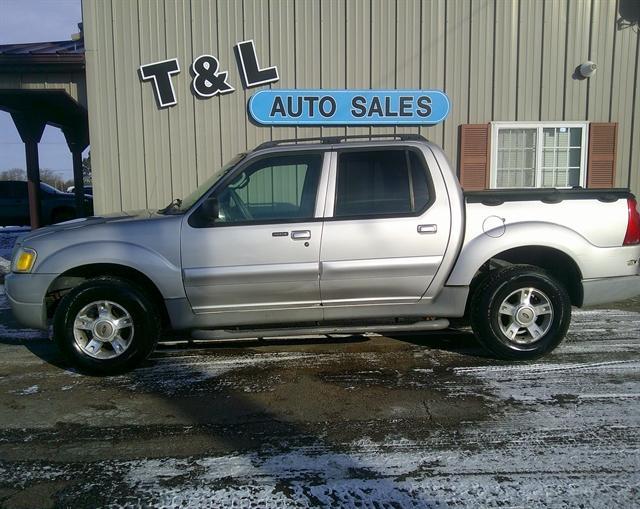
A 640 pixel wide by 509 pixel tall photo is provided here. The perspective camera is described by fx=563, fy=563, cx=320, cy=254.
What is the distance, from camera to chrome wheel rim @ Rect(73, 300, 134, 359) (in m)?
4.47

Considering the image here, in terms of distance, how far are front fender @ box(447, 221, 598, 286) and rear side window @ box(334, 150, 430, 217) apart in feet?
1.80

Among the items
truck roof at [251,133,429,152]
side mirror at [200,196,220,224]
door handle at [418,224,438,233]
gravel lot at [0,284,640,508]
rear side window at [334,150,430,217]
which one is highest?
truck roof at [251,133,429,152]

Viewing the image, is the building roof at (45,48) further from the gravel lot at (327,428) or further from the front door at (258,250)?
the front door at (258,250)

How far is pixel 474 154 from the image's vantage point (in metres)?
9.08

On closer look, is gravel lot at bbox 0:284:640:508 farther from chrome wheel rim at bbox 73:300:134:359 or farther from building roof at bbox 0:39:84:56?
Result: building roof at bbox 0:39:84:56

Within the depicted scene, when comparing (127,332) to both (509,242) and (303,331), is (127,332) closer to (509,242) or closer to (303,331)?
(303,331)

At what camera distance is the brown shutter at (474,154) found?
9016 millimetres

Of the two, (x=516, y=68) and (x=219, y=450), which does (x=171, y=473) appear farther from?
(x=516, y=68)

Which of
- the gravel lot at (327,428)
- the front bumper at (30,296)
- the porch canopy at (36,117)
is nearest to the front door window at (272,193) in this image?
the gravel lot at (327,428)

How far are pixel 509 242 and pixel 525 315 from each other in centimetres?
64

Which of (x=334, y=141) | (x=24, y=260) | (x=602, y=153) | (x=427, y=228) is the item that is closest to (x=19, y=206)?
(x=24, y=260)

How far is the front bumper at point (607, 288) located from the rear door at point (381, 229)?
4.31ft

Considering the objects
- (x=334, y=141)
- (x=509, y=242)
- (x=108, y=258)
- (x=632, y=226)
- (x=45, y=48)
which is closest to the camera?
(x=108, y=258)

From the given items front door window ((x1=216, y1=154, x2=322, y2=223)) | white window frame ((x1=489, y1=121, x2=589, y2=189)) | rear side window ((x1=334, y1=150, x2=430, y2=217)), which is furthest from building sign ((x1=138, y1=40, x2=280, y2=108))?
rear side window ((x1=334, y1=150, x2=430, y2=217))
